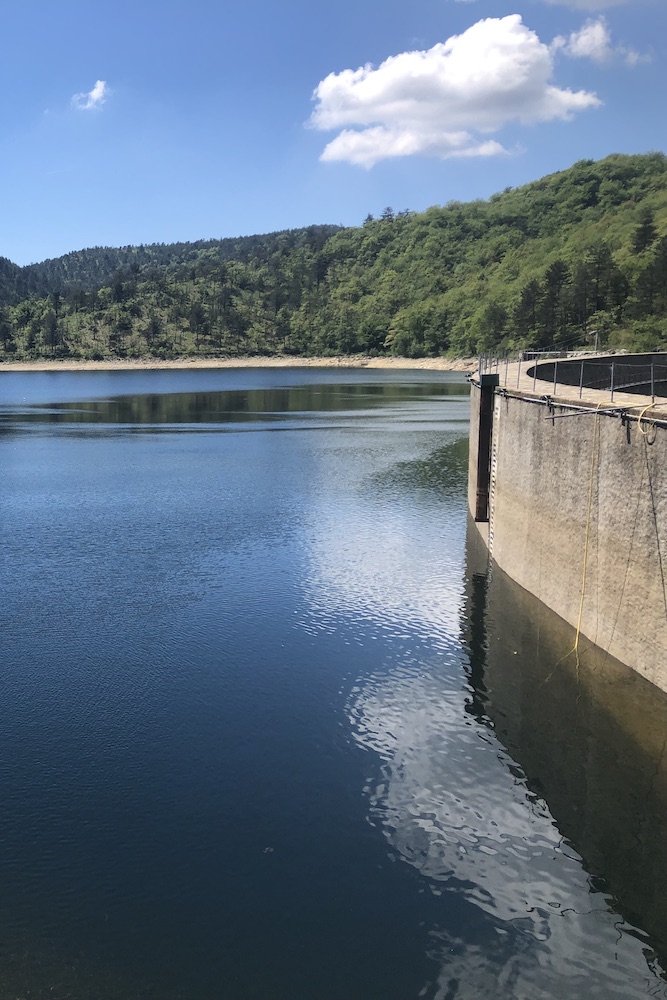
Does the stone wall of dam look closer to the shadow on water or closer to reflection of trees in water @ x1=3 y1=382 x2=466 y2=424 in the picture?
the shadow on water

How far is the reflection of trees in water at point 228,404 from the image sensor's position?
287 feet

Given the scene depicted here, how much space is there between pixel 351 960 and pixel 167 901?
3.12 m

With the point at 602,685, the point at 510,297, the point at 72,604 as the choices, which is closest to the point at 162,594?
the point at 72,604

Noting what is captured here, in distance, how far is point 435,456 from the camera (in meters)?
55.3

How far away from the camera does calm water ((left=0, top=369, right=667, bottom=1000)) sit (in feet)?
36.2

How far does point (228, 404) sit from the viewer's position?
104562 millimetres

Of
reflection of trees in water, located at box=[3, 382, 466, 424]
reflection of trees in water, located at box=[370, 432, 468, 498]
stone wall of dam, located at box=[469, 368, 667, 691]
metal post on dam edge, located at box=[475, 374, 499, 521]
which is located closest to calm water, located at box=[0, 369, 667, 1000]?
stone wall of dam, located at box=[469, 368, 667, 691]

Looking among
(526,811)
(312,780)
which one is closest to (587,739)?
(526,811)

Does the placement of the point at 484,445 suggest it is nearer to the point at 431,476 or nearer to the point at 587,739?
the point at 431,476

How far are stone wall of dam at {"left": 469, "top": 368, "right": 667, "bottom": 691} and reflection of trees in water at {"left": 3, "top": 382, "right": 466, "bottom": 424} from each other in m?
58.1

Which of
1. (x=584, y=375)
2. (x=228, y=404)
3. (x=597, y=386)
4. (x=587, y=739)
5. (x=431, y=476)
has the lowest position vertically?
(x=587, y=739)

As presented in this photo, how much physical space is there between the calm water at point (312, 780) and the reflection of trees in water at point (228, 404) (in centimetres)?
5573

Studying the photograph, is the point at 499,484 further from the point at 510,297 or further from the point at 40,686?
the point at 510,297

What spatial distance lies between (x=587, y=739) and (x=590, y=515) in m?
6.86
